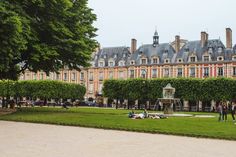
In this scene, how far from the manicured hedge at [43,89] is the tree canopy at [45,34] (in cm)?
3681

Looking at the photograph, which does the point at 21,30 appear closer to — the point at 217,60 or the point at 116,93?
the point at 116,93

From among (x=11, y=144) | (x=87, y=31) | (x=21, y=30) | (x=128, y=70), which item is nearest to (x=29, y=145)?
(x=11, y=144)

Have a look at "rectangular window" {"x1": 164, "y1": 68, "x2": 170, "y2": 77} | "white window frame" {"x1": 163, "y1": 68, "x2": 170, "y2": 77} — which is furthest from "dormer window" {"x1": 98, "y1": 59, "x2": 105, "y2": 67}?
"rectangular window" {"x1": 164, "y1": 68, "x2": 170, "y2": 77}

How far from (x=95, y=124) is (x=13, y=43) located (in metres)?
8.26

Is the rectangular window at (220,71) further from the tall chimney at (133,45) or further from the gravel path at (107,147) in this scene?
the gravel path at (107,147)

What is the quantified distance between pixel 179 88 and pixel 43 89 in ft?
86.5

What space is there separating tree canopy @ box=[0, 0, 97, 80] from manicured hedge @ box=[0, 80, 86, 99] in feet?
121

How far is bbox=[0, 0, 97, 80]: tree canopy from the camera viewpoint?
87.9ft

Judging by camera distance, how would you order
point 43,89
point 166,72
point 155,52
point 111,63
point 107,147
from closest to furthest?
1. point 107,147
2. point 43,89
3. point 166,72
4. point 155,52
5. point 111,63

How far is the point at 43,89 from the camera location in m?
73.9

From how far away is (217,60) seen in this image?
248 ft

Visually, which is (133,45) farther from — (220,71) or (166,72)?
(220,71)

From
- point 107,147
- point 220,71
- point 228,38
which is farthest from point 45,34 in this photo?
point 228,38

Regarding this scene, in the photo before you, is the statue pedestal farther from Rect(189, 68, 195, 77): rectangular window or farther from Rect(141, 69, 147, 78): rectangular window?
Rect(141, 69, 147, 78): rectangular window
